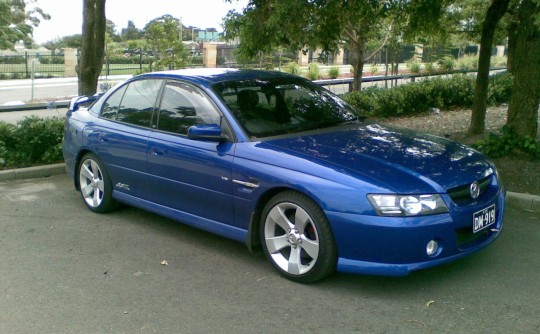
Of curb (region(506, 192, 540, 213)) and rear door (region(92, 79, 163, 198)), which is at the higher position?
A: rear door (region(92, 79, 163, 198))

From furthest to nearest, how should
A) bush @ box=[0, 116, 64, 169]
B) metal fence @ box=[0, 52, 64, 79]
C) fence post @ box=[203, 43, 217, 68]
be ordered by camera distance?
metal fence @ box=[0, 52, 64, 79] → fence post @ box=[203, 43, 217, 68] → bush @ box=[0, 116, 64, 169]

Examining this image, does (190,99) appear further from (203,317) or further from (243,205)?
(203,317)

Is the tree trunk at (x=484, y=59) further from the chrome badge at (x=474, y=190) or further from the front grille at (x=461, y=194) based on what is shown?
the front grille at (x=461, y=194)

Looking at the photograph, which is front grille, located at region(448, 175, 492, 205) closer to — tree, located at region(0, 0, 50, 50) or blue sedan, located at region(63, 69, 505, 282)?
blue sedan, located at region(63, 69, 505, 282)

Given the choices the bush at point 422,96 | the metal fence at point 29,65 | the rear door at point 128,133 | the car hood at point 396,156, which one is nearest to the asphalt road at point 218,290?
the rear door at point 128,133

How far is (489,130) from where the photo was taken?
419 inches

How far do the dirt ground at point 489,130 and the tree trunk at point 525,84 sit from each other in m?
0.52

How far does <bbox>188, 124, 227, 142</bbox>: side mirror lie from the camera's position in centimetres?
501

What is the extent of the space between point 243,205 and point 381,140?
127 cm

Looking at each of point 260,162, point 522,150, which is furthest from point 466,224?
point 522,150

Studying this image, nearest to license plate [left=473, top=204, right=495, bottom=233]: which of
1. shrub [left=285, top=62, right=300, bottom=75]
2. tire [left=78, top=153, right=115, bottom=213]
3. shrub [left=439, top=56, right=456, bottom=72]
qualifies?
tire [left=78, top=153, right=115, bottom=213]

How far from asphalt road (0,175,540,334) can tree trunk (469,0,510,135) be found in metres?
4.01

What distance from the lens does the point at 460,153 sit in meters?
5.04

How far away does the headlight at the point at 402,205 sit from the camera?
164 inches
